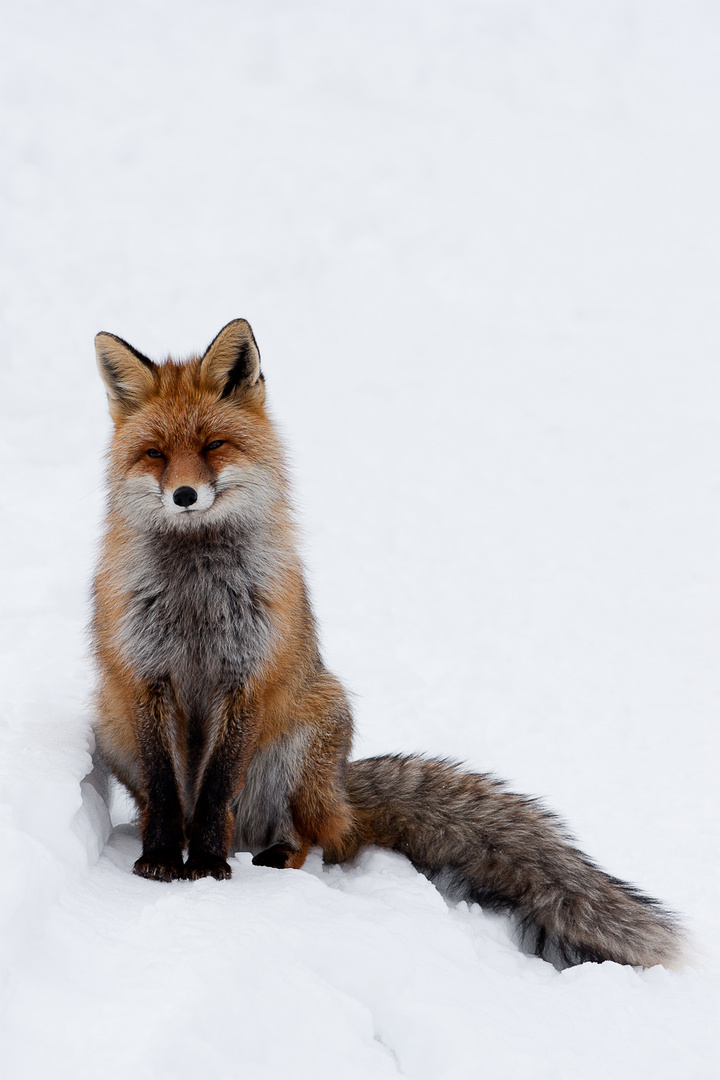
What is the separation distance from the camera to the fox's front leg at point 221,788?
368cm

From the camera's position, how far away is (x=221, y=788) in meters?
3.82

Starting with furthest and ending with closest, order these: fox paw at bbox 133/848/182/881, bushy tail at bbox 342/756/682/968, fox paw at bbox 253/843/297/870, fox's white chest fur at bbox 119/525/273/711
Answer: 1. fox paw at bbox 253/843/297/870
2. fox's white chest fur at bbox 119/525/273/711
3. bushy tail at bbox 342/756/682/968
4. fox paw at bbox 133/848/182/881

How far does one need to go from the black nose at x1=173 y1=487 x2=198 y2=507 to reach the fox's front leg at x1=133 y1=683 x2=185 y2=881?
79 centimetres

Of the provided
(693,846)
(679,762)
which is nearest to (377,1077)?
(693,846)

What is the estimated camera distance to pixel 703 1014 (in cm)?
316

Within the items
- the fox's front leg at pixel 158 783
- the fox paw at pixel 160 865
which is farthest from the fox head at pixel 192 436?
the fox paw at pixel 160 865

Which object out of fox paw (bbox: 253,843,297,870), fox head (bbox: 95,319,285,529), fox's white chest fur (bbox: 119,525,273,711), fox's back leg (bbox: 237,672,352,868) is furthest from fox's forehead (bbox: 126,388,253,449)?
fox paw (bbox: 253,843,297,870)

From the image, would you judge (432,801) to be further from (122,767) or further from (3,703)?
(3,703)

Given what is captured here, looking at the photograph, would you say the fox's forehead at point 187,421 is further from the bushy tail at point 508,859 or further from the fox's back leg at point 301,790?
the bushy tail at point 508,859

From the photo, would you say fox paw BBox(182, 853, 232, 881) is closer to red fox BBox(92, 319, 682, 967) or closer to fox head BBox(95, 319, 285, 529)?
red fox BBox(92, 319, 682, 967)

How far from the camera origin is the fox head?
3.84m

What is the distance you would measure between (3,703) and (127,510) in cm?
120

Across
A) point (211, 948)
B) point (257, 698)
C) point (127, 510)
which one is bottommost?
point (211, 948)

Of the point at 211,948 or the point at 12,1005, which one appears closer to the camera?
the point at 12,1005
